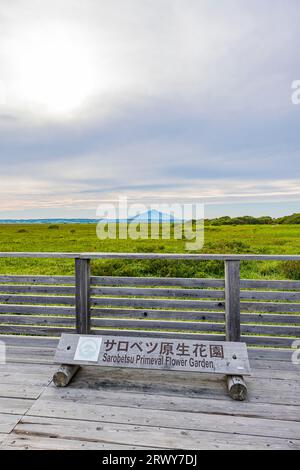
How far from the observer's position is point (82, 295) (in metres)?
2.91

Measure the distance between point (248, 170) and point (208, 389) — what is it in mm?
8396

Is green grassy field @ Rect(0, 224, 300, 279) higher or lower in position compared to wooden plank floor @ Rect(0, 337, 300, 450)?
higher

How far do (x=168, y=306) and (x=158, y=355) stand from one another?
665mm

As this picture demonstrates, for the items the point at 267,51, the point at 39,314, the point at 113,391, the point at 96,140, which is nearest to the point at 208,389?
the point at 113,391

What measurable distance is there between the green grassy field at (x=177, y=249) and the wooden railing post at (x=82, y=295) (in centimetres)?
498

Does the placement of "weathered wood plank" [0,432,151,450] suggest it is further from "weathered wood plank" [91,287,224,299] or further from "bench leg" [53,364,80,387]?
"weathered wood plank" [91,287,224,299]

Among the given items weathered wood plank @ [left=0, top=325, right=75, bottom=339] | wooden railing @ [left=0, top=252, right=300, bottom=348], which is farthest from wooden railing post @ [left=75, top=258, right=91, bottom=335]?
weathered wood plank @ [left=0, top=325, right=75, bottom=339]

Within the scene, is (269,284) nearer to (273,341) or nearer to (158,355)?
(273,341)

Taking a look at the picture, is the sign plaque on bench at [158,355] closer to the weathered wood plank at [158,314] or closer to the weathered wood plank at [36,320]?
the weathered wood plank at [158,314]

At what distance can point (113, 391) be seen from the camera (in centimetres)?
212

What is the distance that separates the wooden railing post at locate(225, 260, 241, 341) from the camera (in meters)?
2.74

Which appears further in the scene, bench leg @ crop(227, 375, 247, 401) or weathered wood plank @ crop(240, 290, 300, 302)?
weathered wood plank @ crop(240, 290, 300, 302)

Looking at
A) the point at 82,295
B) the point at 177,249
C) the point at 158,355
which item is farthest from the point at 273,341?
the point at 177,249

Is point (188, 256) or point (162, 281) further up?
point (188, 256)
